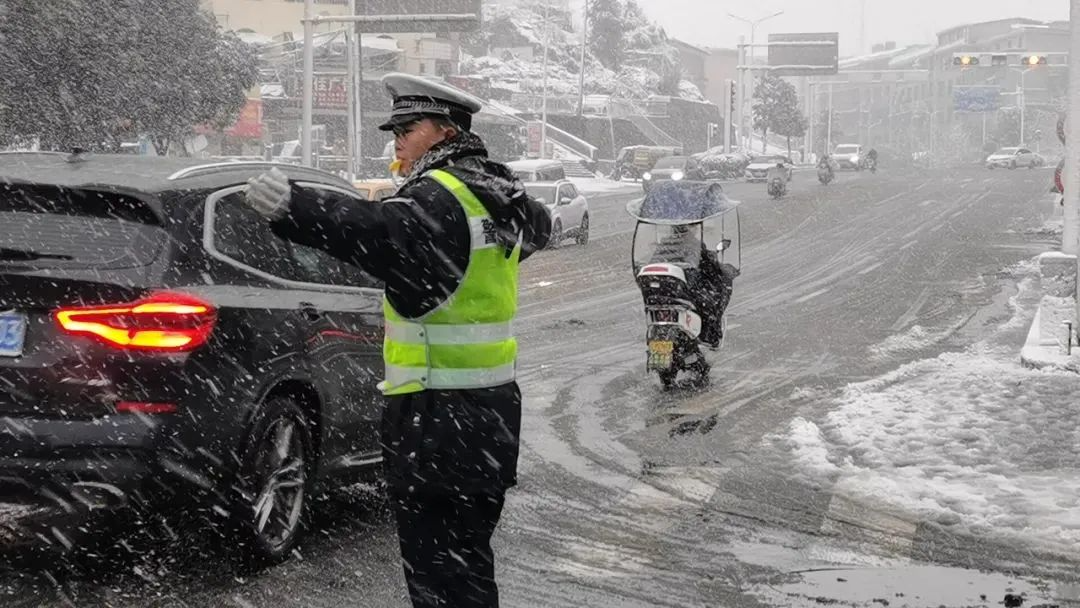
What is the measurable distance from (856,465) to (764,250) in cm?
1935

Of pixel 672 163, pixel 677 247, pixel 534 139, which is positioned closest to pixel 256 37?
pixel 534 139

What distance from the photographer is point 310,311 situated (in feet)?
19.9

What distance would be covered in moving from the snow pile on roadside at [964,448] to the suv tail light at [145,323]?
388cm

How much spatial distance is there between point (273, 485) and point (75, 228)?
1.29 metres

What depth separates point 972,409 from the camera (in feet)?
33.6

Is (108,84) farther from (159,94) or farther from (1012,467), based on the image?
(1012,467)

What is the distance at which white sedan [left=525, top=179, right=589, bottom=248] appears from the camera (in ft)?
93.9

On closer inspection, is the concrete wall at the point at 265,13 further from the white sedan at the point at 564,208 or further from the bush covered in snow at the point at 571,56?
the white sedan at the point at 564,208

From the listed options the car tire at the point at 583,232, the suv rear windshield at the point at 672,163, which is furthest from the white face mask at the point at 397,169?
the suv rear windshield at the point at 672,163

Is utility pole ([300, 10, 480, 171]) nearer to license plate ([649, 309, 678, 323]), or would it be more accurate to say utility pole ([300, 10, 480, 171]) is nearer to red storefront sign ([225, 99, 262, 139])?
license plate ([649, 309, 678, 323])

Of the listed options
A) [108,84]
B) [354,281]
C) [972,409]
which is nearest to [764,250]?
[108,84]

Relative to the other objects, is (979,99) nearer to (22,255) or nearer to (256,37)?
(256,37)

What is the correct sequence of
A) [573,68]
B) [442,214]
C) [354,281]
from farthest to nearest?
[573,68]
[354,281]
[442,214]

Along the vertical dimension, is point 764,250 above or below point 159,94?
below
